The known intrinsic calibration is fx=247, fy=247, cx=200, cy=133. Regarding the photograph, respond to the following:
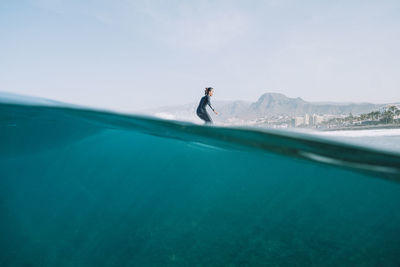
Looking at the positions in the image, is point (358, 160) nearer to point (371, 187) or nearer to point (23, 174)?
point (371, 187)

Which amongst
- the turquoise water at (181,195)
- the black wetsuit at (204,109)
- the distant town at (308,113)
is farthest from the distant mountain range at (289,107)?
the black wetsuit at (204,109)

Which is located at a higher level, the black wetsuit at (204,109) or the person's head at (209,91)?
the person's head at (209,91)

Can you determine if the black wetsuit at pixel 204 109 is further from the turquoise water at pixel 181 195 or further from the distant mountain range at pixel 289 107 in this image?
the distant mountain range at pixel 289 107

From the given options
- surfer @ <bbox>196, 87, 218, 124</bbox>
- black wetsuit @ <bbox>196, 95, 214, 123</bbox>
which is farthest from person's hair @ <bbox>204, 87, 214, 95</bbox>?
black wetsuit @ <bbox>196, 95, 214, 123</bbox>

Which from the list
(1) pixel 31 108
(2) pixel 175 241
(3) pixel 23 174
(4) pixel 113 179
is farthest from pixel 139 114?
(3) pixel 23 174

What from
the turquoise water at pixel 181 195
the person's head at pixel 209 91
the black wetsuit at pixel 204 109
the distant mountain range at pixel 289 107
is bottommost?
the turquoise water at pixel 181 195

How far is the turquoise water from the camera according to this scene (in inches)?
303

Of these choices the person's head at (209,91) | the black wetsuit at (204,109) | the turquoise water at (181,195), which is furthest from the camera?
the person's head at (209,91)

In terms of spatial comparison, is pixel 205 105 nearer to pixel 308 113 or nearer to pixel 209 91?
pixel 209 91

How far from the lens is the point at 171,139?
1012cm

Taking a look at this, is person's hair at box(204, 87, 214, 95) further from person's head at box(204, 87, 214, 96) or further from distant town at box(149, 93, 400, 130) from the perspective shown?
distant town at box(149, 93, 400, 130)

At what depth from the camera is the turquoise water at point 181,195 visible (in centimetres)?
771

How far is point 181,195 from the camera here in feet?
37.1

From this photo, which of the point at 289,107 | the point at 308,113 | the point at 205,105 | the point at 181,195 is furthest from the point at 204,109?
the point at 289,107
